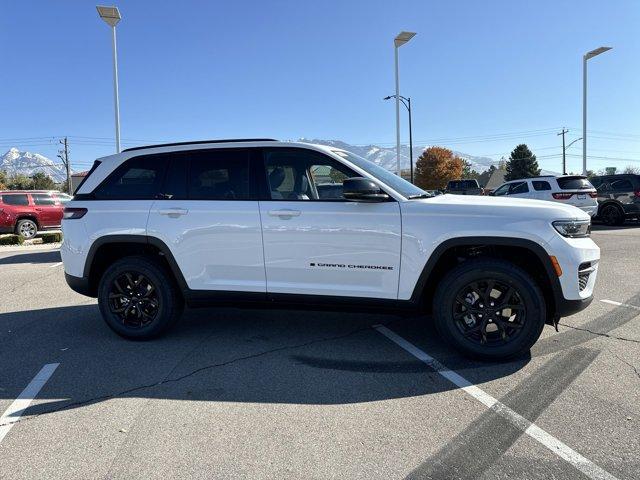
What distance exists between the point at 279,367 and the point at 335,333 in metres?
1.05

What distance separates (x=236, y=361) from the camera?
4359 mm

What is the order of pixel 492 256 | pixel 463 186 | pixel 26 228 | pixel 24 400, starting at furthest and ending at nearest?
pixel 463 186
pixel 26 228
pixel 492 256
pixel 24 400

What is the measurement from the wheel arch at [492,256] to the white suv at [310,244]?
0.04ft

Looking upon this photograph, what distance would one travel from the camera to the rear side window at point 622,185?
16125 mm

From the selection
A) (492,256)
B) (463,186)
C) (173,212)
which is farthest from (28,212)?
(463,186)

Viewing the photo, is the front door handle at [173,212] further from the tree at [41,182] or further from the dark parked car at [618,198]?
the tree at [41,182]

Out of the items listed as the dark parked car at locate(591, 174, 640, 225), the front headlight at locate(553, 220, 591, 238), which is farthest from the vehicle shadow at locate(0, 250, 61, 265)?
the dark parked car at locate(591, 174, 640, 225)

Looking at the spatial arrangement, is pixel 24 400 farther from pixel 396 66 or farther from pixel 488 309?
pixel 396 66

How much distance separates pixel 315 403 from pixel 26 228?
17258 millimetres

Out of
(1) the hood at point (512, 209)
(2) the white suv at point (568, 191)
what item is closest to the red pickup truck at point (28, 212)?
(2) the white suv at point (568, 191)

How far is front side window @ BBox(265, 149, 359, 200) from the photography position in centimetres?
455

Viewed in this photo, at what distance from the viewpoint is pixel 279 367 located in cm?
420

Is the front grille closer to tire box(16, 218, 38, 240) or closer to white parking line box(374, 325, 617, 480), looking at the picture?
white parking line box(374, 325, 617, 480)

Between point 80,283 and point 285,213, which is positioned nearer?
point 285,213
